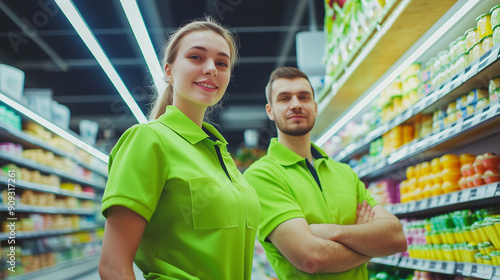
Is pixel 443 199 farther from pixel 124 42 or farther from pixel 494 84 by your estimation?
pixel 124 42

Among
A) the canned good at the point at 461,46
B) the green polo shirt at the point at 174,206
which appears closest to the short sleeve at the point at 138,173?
the green polo shirt at the point at 174,206

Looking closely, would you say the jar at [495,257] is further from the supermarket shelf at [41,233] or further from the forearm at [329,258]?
the supermarket shelf at [41,233]

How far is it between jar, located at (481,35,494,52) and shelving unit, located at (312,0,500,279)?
0.07 meters

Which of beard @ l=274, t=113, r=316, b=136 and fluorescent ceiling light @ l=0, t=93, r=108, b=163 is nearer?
beard @ l=274, t=113, r=316, b=136

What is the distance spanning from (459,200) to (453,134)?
1.20 ft

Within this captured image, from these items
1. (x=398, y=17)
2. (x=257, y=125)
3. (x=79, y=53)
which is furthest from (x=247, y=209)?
(x=257, y=125)

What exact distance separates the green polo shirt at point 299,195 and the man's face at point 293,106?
12cm

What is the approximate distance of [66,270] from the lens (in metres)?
7.97

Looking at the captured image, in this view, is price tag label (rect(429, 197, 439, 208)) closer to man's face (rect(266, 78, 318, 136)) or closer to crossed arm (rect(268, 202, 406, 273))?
crossed arm (rect(268, 202, 406, 273))

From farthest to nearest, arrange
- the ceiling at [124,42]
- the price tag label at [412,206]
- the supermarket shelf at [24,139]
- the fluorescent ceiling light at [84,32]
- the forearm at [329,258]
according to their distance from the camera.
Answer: the ceiling at [124,42], the supermarket shelf at [24,139], the fluorescent ceiling light at [84,32], the price tag label at [412,206], the forearm at [329,258]

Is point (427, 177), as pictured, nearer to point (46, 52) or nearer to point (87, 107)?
point (46, 52)

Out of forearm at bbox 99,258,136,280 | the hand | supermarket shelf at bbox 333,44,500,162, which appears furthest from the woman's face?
supermarket shelf at bbox 333,44,500,162

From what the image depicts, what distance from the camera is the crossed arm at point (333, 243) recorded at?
1626 millimetres

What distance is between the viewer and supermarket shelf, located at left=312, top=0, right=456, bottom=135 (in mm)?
2447
